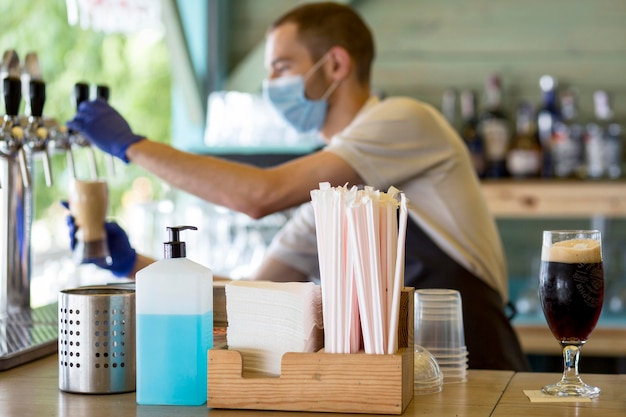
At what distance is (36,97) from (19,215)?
1.01 ft

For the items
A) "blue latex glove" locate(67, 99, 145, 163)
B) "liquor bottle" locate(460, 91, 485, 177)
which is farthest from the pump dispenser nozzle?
"liquor bottle" locate(460, 91, 485, 177)

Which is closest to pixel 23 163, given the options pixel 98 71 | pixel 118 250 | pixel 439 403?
pixel 118 250

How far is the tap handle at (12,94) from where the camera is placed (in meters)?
1.99

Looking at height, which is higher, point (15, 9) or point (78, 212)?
point (15, 9)

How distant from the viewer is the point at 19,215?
2236 millimetres

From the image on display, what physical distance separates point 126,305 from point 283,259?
1.09m

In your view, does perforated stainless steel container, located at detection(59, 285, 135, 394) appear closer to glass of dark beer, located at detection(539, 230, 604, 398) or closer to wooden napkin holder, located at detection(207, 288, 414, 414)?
wooden napkin holder, located at detection(207, 288, 414, 414)

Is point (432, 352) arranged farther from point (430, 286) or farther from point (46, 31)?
point (46, 31)

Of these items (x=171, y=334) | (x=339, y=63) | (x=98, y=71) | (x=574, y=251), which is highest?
(x=98, y=71)

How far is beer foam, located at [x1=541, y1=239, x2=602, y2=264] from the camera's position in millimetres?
1464

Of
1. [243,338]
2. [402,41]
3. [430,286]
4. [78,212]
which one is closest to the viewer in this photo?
[243,338]

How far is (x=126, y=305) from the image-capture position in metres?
1.53

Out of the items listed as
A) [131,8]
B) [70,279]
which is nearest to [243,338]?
[70,279]

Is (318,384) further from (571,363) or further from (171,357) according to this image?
(571,363)
